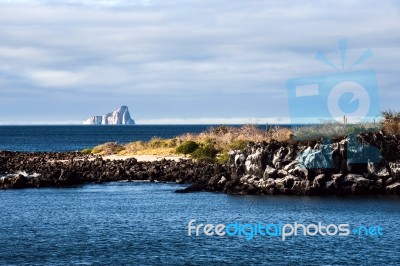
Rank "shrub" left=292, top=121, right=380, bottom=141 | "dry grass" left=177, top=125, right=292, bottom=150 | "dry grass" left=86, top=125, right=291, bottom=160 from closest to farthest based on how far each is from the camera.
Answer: "shrub" left=292, top=121, right=380, bottom=141, "dry grass" left=177, top=125, right=292, bottom=150, "dry grass" left=86, top=125, right=291, bottom=160

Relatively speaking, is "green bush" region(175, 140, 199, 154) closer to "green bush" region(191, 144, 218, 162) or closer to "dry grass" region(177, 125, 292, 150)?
"dry grass" region(177, 125, 292, 150)

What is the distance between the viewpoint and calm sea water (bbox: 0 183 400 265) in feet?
136

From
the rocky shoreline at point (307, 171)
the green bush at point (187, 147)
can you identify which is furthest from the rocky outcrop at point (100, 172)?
the green bush at point (187, 147)

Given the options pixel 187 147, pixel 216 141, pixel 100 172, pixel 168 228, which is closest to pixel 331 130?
pixel 100 172

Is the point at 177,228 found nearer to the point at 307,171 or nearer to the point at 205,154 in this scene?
the point at 307,171

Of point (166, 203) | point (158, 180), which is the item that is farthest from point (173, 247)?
point (158, 180)

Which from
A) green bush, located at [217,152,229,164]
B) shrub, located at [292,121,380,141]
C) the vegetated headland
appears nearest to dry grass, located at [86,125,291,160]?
green bush, located at [217,152,229,164]

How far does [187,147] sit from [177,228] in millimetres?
54426

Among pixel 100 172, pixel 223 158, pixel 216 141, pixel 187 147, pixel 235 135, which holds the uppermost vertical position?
pixel 235 135

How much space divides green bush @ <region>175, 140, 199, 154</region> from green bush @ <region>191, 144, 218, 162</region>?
5.70 meters

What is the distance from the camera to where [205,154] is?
319 ft

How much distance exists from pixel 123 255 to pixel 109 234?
24.0 feet

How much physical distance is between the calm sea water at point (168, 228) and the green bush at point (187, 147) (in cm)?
3015

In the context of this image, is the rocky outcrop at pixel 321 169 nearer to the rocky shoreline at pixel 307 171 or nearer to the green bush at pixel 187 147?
the rocky shoreline at pixel 307 171
